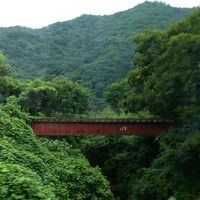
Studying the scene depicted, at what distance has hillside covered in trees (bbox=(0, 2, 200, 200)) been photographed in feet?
62.6

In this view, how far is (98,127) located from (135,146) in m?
4.90

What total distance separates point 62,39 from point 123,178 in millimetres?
64915

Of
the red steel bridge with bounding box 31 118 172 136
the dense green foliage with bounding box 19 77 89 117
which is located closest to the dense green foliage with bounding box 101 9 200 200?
the red steel bridge with bounding box 31 118 172 136

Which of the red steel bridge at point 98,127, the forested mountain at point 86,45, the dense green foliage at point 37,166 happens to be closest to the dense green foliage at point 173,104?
the red steel bridge at point 98,127

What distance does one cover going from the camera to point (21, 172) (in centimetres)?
1266

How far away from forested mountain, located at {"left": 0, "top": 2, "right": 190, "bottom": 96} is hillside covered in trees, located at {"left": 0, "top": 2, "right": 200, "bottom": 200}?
3124cm

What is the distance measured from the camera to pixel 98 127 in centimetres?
3434

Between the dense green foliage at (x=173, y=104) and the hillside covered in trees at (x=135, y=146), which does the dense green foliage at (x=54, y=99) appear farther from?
the dense green foliage at (x=173, y=104)

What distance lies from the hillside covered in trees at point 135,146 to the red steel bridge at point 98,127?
102 centimetres

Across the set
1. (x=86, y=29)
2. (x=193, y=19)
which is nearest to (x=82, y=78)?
(x=86, y=29)

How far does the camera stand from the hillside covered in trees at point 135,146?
19078mm

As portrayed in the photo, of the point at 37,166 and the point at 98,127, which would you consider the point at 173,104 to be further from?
the point at 37,166

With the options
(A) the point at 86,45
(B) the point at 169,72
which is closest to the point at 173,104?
(B) the point at 169,72

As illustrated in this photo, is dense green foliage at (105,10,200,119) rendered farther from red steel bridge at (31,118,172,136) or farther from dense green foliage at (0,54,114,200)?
dense green foliage at (0,54,114,200)
